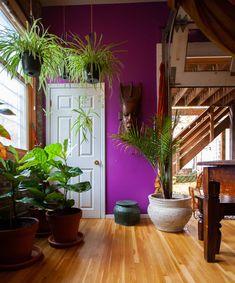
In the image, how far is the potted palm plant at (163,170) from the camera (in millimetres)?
2623

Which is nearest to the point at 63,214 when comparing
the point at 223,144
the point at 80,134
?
the point at 80,134

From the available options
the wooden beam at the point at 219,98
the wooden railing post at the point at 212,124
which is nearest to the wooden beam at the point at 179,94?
the wooden beam at the point at 219,98

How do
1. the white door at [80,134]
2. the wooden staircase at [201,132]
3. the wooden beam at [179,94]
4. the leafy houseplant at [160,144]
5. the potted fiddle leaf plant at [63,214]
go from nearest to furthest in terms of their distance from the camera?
the potted fiddle leaf plant at [63,214] < the leafy houseplant at [160,144] < the white door at [80,134] < the wooden beam at [179,94] < the wooden staircase at [201,132]

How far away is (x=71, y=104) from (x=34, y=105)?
526mm

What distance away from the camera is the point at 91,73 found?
215 cm

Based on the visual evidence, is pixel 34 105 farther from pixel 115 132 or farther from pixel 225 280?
pixel 225 280

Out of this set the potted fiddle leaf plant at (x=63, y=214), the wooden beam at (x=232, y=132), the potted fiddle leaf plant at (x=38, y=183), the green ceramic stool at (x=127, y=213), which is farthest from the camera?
the wooden beam at (x=232, y=132)

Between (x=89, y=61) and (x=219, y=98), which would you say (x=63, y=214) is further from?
(x=219, y=98)

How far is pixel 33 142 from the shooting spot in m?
3.17

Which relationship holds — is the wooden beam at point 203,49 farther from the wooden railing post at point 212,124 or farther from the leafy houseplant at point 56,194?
the wooden railing post at point 212,124

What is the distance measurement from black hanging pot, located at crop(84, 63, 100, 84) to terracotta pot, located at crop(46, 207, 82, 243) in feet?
4.49

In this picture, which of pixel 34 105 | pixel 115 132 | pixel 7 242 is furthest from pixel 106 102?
pixel 7 242

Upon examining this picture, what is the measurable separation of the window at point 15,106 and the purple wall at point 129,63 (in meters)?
1.11

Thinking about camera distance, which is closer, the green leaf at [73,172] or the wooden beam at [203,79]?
the green leaf at [73,172]
